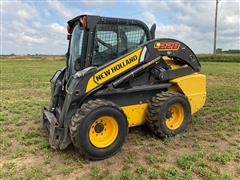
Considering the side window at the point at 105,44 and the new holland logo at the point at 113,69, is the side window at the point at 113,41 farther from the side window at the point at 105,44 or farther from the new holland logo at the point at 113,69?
the new holland logo at the point at 113,69

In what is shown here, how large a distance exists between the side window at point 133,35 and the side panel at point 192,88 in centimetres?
101

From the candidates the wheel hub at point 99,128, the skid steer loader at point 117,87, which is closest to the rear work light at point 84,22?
the skid steer loader at point 117,87

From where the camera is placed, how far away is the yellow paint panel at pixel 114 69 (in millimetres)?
4117

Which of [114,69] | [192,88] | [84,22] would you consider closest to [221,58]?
[192,88]

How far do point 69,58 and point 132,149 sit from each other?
2.12 m

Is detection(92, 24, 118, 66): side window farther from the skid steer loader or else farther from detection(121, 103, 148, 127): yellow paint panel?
detection(121, 103, 148, 127): yellow paint panel

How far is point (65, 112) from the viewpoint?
412 cm

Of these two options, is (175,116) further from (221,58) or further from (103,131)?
(221,58)

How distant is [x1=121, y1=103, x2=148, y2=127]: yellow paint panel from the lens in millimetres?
4655

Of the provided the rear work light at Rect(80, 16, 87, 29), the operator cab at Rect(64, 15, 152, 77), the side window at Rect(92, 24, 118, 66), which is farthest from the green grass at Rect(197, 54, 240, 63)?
the rear work light at Rect(80, 16, 87, 29)

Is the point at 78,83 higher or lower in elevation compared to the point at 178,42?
lower

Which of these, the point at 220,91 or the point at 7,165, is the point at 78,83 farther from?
the point at 220,91

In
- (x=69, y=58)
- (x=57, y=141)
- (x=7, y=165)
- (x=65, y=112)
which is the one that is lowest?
(x=7, y=165)

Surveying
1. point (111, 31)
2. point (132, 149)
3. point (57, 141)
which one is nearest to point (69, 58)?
point (111, 31)
